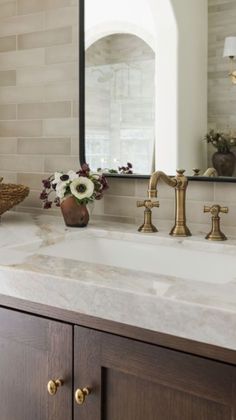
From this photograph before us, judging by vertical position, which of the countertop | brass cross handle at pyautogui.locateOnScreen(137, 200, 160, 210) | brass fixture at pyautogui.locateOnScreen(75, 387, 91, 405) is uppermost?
brass cross handle at pyautogui.locateOnScreen(137, 200, 160, 210)

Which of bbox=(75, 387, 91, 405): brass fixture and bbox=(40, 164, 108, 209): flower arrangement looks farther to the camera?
bbox=(40, 164, 108, 209): flower arrangement

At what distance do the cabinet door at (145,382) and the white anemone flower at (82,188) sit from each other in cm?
59

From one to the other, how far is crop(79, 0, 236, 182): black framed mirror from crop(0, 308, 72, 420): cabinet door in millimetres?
682

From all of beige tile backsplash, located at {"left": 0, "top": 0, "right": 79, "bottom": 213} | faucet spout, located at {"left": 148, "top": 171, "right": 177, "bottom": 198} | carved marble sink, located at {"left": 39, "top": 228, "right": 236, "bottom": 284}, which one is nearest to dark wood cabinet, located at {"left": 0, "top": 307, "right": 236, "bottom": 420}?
carved marble sink, located at {"left": 39, "top": 228, "right": 236, "bottom": 284}

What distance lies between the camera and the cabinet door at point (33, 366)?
0.96m

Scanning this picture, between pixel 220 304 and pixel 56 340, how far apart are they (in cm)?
39

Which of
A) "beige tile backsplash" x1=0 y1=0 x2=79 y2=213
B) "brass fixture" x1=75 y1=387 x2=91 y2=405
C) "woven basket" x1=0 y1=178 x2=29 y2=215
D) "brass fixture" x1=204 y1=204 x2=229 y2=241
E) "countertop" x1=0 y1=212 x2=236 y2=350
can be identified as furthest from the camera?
"beige tile backsplash" x1=0 y1=0 x2=79 y2=213

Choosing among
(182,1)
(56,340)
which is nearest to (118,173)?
(182,1)

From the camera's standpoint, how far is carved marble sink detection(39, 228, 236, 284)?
3.99ft

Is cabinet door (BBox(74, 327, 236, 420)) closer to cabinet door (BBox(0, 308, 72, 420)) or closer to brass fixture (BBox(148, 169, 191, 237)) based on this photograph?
cabinet door (BBox(0, 308, 72, 420))

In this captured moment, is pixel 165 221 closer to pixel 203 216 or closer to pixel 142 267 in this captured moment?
pixel 203 216

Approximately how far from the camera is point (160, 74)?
1.44m

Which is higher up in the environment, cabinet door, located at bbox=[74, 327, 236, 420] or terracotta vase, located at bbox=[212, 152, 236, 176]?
terracotta vase, located at bbox=[212, 152, 236, 176]

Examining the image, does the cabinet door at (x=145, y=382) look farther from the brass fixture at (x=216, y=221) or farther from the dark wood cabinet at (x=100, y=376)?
the brass fixture at (x=216, y=221)
